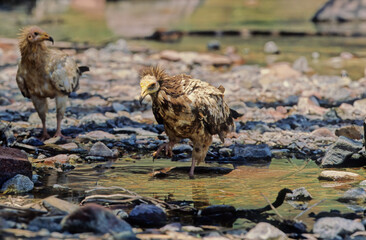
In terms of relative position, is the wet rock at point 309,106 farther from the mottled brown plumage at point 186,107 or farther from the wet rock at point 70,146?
the wet rock at point 70,146

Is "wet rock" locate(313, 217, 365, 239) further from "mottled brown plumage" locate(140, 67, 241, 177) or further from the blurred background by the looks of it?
the blurred background

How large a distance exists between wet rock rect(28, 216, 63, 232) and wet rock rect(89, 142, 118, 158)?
3.04m

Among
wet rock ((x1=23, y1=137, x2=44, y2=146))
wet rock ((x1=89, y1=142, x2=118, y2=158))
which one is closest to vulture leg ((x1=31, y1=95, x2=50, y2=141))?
wet rock ((x1=23, y1=137, x2=44, y2=146))

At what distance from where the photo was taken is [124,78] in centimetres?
1432

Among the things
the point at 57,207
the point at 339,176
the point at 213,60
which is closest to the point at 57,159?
the point at 57,207

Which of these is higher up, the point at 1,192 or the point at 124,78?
the point at 124,78

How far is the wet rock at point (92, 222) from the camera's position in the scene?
16.1 feet

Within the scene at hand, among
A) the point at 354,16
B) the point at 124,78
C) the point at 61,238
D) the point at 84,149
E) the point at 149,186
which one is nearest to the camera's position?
the point at 61,238

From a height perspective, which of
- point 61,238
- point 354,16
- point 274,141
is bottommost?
point 61,238

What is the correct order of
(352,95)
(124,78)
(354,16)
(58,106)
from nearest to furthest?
1. (58,106)
2. (352,95)
3. (124,78)
4. (354,16)

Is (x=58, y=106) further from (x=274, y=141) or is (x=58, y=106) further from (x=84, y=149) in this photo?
(x=274, y=141)

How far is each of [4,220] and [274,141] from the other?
483 cm

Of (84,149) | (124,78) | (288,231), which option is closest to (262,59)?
(124,78)

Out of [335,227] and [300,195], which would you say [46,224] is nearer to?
[335,227]
